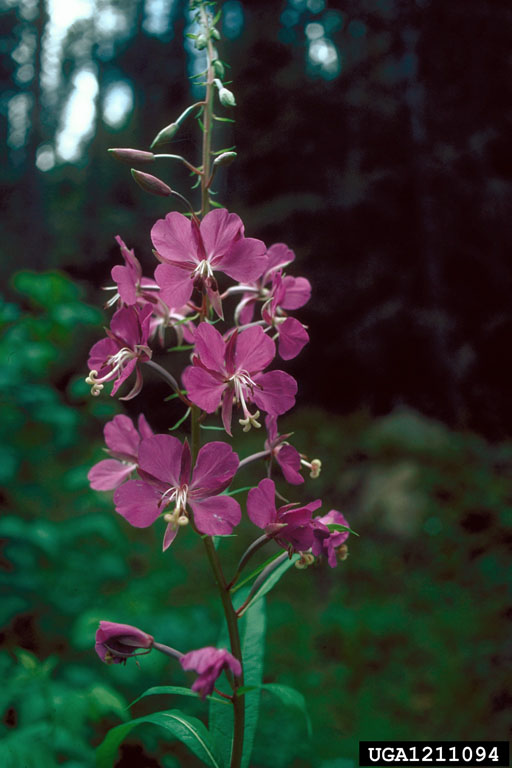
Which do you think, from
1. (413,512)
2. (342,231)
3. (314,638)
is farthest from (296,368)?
(314,638)

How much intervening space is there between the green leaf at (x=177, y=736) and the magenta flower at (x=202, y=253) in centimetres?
104

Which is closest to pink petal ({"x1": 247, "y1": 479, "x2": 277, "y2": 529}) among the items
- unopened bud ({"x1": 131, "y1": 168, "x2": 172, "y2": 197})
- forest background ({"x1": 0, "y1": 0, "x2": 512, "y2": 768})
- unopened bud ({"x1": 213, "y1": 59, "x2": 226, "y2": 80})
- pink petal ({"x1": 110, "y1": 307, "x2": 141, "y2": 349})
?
pink petal ({"x1": 110, "y1": 307, "x2": 141, "y2": 349})

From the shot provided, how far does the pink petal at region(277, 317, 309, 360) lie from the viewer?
1.54m

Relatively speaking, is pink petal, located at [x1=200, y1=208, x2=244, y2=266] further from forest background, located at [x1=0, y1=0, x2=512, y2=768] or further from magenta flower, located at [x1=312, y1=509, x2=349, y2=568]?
forest background, located at [x1=0, y1=0, x2=512, y2=768]

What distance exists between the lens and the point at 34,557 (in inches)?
94.0

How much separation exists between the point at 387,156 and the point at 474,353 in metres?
2.48

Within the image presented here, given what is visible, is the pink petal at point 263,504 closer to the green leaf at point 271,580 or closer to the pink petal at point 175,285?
the green leaf at point 271,580

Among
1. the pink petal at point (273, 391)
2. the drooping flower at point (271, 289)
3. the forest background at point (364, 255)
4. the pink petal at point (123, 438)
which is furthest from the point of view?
the forest background at point (364, 255)

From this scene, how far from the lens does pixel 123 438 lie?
1.64 meters

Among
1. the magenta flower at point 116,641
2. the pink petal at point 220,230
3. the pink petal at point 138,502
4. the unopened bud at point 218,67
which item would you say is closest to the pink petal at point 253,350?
the pink petal at point 220,230

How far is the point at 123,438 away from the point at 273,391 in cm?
51

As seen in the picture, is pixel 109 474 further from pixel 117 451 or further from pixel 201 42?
pixel 201 42

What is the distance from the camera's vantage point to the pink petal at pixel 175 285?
55.9 inches

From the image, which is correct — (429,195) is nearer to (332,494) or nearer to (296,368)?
(296,368)
